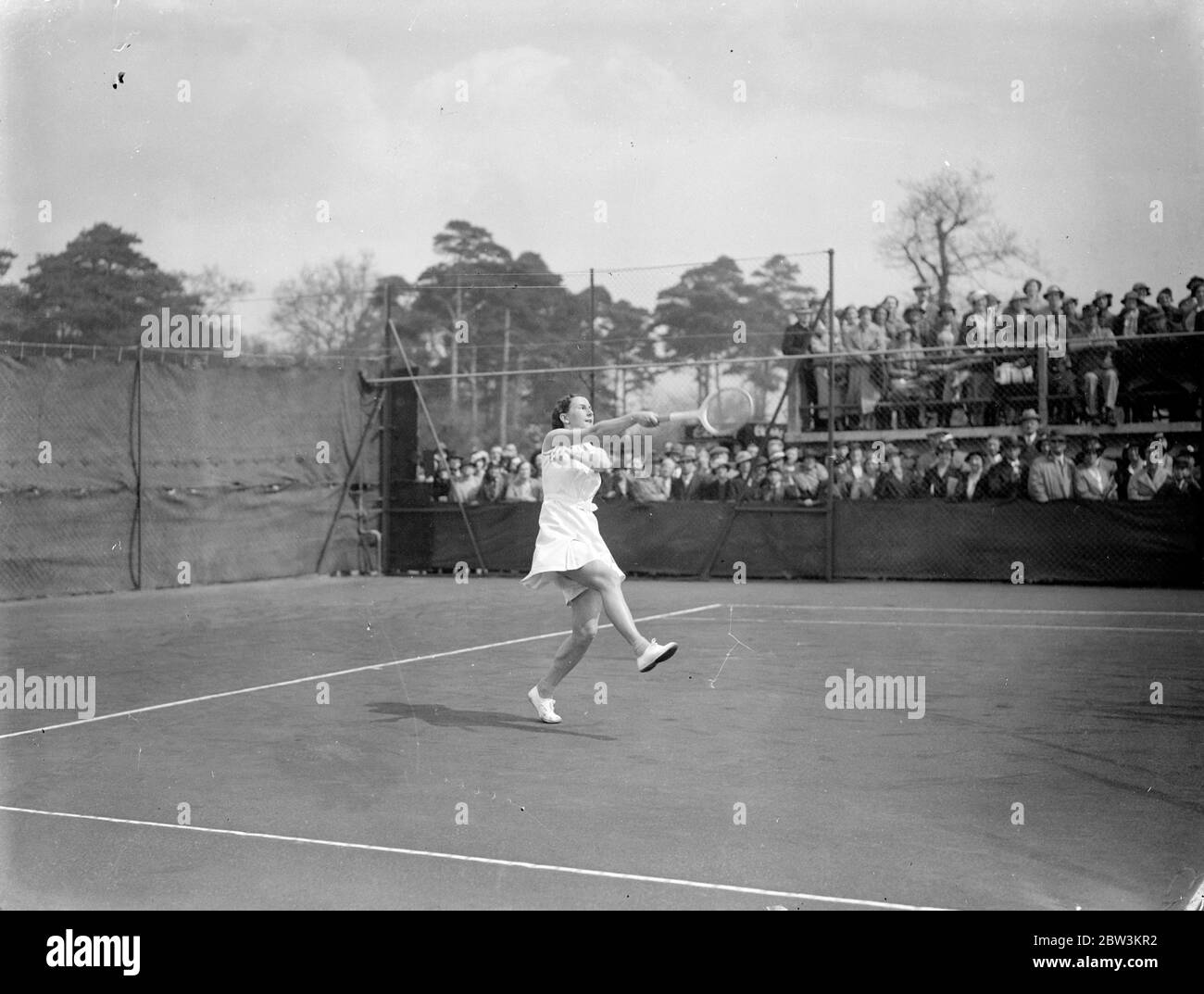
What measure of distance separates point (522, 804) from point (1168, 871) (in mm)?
2750

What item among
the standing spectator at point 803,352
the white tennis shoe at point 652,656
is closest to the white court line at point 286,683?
the white tennis shoe at point 652,656

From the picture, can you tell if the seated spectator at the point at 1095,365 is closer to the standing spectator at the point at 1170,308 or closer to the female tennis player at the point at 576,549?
the standing spectator at the point at 1170,308

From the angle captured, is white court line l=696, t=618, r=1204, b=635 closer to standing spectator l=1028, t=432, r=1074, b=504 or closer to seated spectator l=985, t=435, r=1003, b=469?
standing spectator l=1028, t=432, r=1074, b=504

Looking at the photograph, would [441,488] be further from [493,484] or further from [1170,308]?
[1170,308]

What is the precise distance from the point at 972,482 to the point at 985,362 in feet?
5.99

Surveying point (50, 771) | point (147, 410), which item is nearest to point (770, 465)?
point (147, 410)

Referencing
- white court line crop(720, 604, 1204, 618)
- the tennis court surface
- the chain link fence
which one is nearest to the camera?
the tennis court surface

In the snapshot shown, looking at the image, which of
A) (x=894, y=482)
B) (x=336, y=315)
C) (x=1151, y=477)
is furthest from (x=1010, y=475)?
(x=336, y=315)

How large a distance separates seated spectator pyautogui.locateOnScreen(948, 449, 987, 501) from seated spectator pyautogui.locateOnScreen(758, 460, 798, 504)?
Result: 2324 mm

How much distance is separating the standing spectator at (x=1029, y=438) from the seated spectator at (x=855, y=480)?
7.11ft

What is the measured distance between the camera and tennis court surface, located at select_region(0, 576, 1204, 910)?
16.4 ft

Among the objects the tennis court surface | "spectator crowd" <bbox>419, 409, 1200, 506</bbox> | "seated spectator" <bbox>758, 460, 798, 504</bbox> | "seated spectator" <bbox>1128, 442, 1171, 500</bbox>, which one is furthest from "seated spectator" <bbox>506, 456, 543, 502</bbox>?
"seated spectator" <bbox>1128, 442, 1171, 500</bbox>
